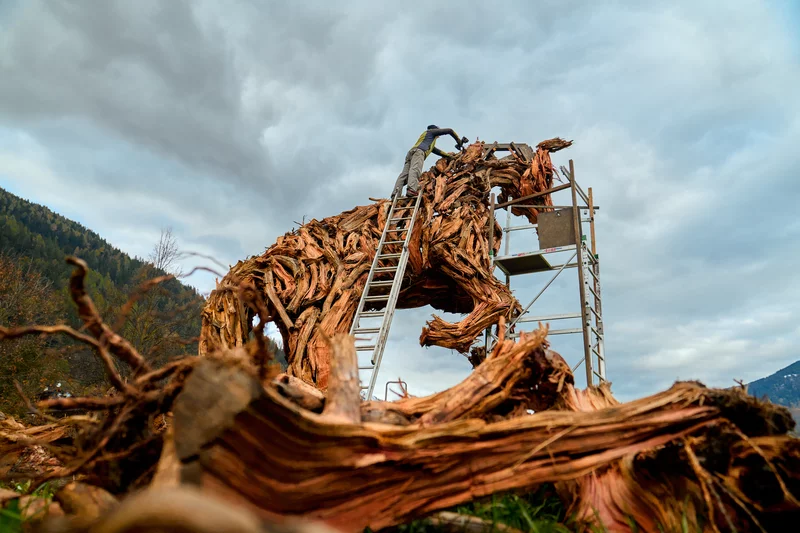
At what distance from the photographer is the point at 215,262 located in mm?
1930

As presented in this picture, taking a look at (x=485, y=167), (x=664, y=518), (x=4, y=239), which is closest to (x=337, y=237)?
(x=485, y=167)

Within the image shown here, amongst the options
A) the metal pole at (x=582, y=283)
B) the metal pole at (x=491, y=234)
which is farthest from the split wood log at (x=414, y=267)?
the metal pole at (x=582, y=283)

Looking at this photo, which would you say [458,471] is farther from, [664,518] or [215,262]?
[215,262]

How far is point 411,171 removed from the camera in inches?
370

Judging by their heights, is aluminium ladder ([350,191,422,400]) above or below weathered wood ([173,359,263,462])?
above

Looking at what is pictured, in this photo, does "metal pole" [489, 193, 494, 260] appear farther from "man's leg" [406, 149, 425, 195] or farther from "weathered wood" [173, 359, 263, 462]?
"weathered wood" [173, 359, 263, 462]

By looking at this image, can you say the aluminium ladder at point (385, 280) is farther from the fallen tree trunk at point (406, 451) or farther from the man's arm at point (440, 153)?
the fallen tree trunk at point (406, 451)

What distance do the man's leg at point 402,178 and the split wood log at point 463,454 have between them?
7.61 metres

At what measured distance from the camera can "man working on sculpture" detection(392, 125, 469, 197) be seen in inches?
370

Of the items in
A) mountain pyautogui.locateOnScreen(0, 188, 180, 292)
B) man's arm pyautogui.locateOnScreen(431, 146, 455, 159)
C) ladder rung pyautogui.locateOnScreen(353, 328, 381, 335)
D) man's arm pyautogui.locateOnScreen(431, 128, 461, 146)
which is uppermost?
mountain pyautogui.locateOnScreen(0, 188, 180, 292)

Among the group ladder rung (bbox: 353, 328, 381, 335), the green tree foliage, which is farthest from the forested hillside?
ladder rung (bbox: 353, 328, 381, 335)

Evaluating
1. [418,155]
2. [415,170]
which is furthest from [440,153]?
[415,170]

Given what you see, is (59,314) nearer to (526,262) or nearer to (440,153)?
(440,153)

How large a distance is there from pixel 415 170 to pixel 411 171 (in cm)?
8
